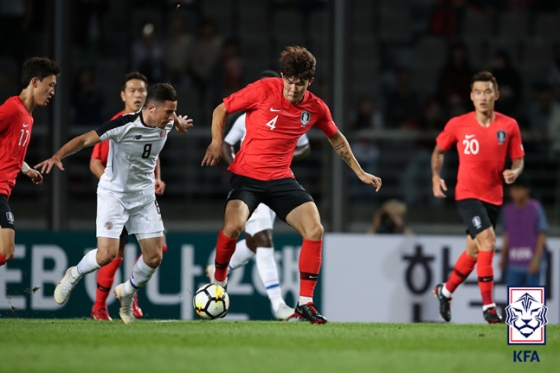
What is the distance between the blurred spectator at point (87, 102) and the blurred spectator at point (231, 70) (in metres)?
1.76

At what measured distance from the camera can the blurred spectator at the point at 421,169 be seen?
41.8 feet

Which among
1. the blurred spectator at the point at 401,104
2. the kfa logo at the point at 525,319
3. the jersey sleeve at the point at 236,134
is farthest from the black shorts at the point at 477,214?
the blurred spectator at the point at 401,104

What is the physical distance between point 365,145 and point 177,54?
9.80 ft

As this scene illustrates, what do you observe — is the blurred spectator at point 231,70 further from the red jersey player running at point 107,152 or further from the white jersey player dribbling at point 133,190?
the white jersey player dribbling at point 133,190

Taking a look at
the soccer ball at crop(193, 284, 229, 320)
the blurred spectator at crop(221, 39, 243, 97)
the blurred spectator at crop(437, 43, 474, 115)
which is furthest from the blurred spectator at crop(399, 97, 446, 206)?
the soccer ball at crop(193, 284, 229, 320)

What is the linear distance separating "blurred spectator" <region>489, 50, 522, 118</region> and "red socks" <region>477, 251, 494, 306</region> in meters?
5.56

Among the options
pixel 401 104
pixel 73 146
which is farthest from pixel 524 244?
pixel 73 146

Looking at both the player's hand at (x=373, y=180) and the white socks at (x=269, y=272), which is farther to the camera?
the white socks at (x=269, y=272)

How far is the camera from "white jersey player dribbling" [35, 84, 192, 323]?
687cm

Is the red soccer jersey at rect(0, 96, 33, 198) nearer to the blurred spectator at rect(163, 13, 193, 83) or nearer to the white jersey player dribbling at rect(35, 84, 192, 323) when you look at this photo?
the white jersey player dribbling at rect(35, 84, 192, 323)

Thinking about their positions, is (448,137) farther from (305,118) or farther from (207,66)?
(207,66)

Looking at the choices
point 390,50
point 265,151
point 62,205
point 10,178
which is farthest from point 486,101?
point 390,50

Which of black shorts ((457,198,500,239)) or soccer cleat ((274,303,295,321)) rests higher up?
black shorts ((457,198,500,239))

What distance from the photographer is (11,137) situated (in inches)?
275
